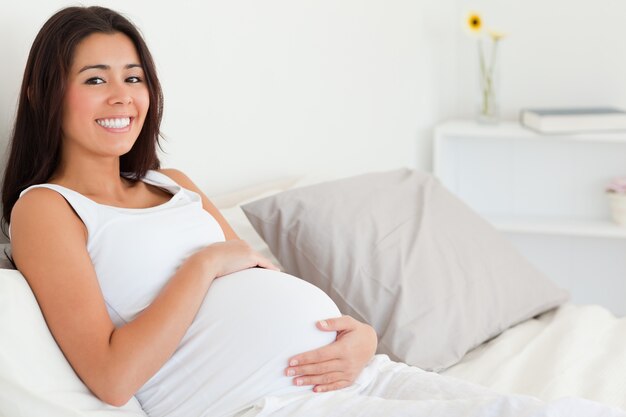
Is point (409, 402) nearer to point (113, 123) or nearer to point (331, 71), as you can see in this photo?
point (113, 123)

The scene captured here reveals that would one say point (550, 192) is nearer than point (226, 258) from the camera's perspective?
No

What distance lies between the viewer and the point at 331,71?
265 cm

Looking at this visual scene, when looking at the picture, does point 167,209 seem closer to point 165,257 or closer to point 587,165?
point 165,257

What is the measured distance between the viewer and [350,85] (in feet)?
9.04

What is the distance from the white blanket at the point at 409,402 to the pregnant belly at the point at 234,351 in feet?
0.18

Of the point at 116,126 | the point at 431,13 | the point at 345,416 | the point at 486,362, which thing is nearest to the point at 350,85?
the point at 431,13

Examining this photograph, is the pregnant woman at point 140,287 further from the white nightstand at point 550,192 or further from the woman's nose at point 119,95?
the white nightstand at point 550,192

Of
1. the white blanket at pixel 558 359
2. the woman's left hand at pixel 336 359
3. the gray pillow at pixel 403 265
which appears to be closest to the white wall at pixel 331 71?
the gray pillow at pixel 403 265

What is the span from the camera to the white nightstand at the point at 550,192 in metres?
3.22

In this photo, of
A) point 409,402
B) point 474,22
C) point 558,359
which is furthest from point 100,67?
point 474,22

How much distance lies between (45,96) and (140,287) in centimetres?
32

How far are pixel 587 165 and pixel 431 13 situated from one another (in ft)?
2.50

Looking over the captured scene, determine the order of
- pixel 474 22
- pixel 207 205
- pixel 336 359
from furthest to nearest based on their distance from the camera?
pixel 474 22, pixel 207 205, pixel 336 359

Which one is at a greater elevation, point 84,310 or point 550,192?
point 84,310
